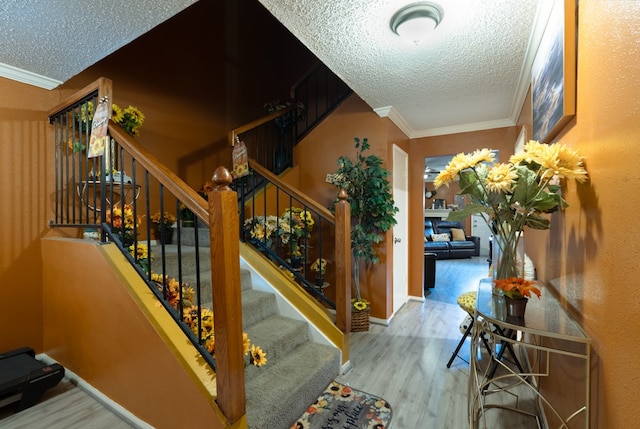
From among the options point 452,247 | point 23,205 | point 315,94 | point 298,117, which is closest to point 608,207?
point 298,117

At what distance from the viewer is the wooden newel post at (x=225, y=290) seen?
1292 mm

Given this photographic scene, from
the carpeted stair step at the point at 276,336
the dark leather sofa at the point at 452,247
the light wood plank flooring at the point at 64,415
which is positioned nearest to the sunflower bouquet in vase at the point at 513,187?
the carpeted stair step at the point at 276,336

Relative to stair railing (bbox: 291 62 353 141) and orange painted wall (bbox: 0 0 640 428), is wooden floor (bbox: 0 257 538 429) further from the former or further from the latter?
stair railing (bbox: 291 62 353 141)

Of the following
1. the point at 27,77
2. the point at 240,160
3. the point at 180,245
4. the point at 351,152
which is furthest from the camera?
the point at 351,152

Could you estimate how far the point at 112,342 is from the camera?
70.1 inches

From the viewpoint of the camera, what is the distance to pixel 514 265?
1356 millimetres

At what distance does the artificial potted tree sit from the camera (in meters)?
3.01

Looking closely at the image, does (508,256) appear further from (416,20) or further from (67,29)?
(67,29)

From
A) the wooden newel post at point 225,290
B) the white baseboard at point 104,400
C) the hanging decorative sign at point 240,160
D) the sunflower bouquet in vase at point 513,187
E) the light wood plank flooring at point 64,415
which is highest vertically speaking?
the hanging decorative sign at point 240,160

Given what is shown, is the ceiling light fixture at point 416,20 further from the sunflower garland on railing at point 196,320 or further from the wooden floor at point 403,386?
the wooden floor at point 403,386

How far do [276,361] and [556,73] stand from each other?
2.33 metres

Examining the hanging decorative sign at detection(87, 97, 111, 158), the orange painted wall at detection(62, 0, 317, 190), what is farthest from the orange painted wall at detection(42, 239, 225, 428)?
the orange painted wall at detection(62, 0, 317, 190)

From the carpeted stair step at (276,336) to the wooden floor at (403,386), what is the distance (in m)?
0.47

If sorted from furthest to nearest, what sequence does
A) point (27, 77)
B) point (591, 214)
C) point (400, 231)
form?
point (400, 231) → point (27, 77) → point (591, 214)
